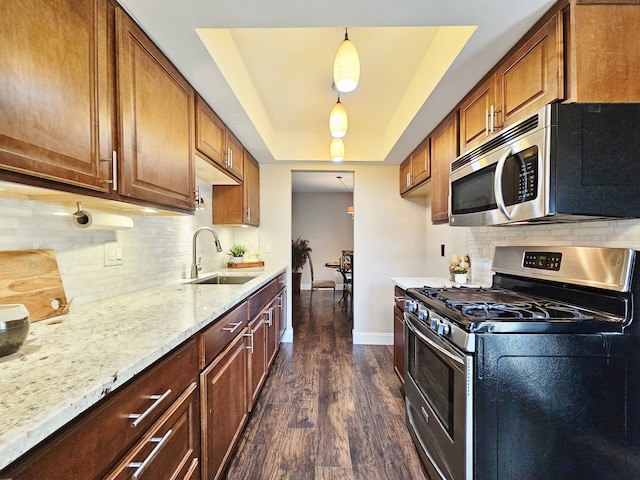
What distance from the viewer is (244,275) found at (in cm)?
259

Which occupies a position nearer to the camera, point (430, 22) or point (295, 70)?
point (430, 22)

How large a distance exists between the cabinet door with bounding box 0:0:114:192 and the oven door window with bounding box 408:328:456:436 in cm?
161

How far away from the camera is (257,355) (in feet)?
6.78

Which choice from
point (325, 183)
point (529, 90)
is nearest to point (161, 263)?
point (529, 90)

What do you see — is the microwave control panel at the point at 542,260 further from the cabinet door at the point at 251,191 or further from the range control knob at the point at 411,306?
the cabinet door at the point at 251,191

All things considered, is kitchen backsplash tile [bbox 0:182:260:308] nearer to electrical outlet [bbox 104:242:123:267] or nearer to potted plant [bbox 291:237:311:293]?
electrical outlet [bbox 104:242:123:267]

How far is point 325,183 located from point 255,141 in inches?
136

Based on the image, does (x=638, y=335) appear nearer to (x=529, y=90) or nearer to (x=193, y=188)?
(x=529, y=90)

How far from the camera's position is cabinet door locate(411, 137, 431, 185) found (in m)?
2.58

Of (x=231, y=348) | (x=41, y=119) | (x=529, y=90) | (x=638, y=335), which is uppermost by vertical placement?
(x=529, y=90)

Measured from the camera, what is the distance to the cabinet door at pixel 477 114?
159cm

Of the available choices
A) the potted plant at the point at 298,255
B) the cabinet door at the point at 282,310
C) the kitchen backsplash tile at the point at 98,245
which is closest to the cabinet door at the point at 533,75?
the kitchen backsplash tile at the point at 98,245

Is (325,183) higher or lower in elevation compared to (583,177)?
higher

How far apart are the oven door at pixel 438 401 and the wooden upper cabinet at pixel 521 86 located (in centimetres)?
112
